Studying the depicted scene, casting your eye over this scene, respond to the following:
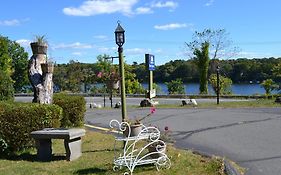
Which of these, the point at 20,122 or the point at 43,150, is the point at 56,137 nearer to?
the point at 43,150

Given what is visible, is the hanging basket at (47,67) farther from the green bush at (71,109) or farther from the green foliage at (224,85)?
the green foliage at (224,85)

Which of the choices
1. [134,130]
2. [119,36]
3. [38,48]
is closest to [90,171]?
[134,130]

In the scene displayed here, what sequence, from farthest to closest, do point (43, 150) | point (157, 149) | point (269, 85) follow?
1. point (269, 85)
2. point (43, 150)
3. point (157, 149)

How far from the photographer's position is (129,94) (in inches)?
1481

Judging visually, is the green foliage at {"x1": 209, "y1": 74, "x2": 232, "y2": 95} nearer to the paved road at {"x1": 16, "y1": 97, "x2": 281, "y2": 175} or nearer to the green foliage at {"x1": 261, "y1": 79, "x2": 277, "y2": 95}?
the green foliage at {"x1": 261, "y1": 79, "x2": 277, "y2": 95}

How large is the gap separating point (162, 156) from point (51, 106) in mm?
3270

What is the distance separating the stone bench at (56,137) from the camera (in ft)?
25.4

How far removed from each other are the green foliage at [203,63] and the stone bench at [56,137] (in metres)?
30.4

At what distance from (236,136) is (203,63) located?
96.5ft

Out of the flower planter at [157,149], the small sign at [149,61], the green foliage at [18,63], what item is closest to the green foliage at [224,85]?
the small sign at [149,61]

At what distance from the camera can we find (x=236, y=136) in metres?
10.3

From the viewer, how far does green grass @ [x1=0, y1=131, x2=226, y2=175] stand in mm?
6660

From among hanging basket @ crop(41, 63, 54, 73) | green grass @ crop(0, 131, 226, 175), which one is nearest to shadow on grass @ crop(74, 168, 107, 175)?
green grass @ crop(0, 131, 226, 175)

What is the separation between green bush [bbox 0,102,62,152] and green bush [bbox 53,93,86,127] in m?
2.64
